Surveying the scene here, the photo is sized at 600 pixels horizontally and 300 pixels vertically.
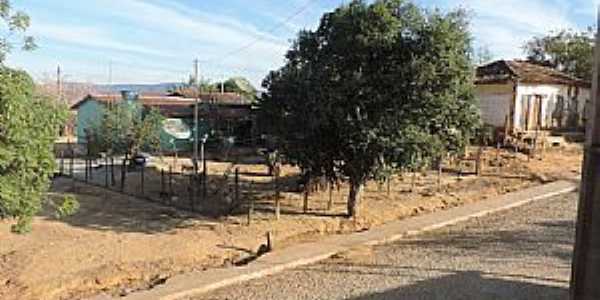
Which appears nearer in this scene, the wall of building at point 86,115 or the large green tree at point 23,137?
the large green tree at point 23,137

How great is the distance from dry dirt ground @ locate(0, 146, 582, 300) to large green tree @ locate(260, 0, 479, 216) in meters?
1.89

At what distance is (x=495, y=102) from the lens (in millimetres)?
28344

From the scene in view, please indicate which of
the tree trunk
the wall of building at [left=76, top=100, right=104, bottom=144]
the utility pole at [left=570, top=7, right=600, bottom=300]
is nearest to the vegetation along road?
the tree trunk

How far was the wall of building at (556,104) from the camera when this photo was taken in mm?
28328

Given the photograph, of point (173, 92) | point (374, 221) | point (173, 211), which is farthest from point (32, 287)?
point (173, 92)

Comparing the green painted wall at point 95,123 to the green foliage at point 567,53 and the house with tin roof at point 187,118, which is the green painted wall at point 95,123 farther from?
the green foliage at point 567,53

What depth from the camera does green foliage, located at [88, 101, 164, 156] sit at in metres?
26.4

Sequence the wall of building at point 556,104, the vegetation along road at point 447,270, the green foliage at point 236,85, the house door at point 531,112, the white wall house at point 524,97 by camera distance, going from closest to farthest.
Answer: the vegetation along road at point 447,270 → the white wall house at point 524,97 → the wall of building at point 556,104 → the house door at point 531,112 → the green foliage at point 236,85

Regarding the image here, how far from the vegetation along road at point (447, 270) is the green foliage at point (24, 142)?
2.86 meters

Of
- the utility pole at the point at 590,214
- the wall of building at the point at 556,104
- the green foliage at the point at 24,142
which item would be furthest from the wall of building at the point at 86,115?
the utility pole at the point at 590,214

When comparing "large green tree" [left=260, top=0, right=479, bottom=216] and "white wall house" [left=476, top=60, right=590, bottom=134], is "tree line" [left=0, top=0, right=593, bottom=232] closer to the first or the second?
"large green tree" [left=260, top=0, right=479, bottom=216]

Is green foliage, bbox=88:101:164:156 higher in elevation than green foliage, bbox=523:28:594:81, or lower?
lower

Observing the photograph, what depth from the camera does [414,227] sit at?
579 inches

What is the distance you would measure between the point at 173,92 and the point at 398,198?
28.4 meters
